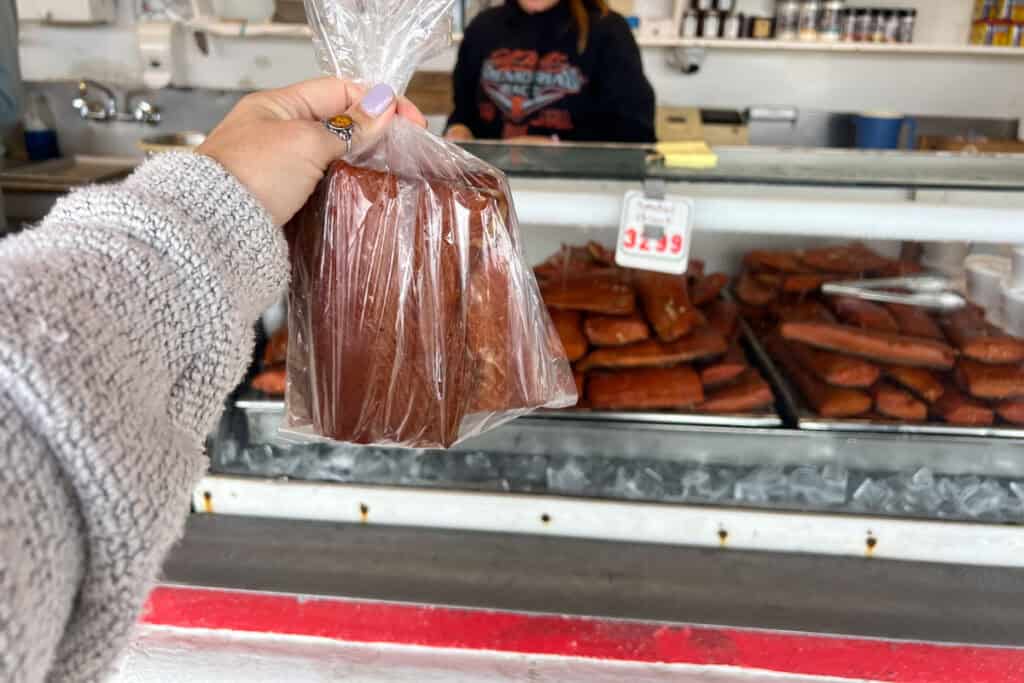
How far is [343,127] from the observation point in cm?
73

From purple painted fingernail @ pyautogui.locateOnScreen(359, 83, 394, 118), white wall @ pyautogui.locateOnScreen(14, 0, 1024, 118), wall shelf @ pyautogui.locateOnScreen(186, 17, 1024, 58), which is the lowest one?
purple painted fingernail @ pyautogui.locateOnScreen(359, 83, 394, 118)

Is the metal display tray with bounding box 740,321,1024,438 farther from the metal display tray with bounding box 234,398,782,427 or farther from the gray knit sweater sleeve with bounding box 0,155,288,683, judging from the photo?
the gray knit sweater sleeve with bounding box 0,155,288,683

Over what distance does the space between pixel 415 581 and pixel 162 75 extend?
351 cm

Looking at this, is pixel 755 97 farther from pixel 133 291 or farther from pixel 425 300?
pixel 133 291

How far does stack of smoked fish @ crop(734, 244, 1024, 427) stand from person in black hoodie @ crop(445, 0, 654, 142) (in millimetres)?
953

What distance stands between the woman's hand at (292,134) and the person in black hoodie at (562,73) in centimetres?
136

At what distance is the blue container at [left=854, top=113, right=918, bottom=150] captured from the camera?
3.59 m

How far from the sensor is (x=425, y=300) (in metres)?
0.76

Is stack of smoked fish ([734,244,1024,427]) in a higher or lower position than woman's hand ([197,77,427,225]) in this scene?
lower

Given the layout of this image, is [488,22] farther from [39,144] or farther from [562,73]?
[39,144]

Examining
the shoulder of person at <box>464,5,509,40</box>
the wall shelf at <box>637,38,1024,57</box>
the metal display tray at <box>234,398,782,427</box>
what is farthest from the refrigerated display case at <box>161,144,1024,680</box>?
the wall shelf at <box>637,38,1024,57</box>

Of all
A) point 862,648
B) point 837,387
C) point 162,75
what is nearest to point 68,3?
point 162,75

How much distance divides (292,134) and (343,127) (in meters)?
0.08

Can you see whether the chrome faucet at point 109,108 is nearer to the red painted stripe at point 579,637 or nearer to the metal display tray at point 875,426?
the red painted stripe at point 579,637
